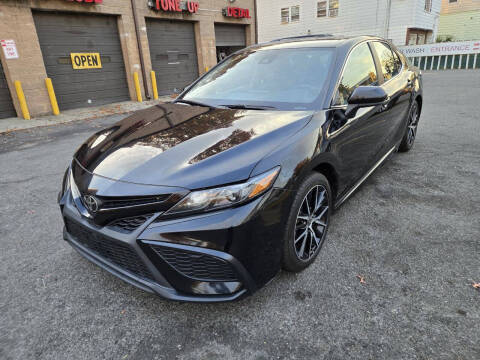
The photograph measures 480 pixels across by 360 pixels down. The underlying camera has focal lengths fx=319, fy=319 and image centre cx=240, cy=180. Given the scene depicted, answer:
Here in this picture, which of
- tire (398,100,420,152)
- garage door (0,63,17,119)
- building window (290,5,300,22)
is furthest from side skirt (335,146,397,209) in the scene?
building window (290,5,300,22)

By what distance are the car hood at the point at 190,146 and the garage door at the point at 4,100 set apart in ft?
30.7

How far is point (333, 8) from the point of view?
25859 millimetres

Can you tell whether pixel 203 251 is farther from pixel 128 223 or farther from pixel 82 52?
pixel 82 52

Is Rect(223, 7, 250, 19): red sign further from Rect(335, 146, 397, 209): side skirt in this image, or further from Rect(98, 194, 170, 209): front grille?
Rect(98, 194, 170, 209): front grille

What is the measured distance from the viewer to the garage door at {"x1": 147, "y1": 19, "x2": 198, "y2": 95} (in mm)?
13406

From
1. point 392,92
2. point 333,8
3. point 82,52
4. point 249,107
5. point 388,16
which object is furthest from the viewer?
point 333,8

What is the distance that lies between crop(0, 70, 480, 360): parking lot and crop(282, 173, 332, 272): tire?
14cm

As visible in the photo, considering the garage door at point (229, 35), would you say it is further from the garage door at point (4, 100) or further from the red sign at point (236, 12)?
the garage door at point (4, 100)

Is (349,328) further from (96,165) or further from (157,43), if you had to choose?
(157,43)

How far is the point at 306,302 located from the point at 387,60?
9.95 feet

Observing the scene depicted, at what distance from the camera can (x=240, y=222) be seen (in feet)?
5.45

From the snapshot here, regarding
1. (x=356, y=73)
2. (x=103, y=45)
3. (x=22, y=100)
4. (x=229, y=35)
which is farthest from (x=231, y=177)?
(x=229, y=35)

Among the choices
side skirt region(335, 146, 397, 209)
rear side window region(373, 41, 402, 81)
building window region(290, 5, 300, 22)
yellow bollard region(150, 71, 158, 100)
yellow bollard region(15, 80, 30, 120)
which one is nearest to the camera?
side skirt region(335, 146, 397, 209)

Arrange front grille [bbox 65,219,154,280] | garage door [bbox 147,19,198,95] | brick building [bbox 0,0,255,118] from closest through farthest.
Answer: front grille [bbox 65,219,154,280], brick building [bbox 0,0,255,118], garage door [bbox 147,19,198,95]
